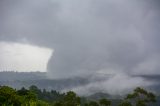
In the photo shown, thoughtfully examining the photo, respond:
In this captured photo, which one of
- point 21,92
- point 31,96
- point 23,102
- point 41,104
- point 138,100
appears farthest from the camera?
point 21,92

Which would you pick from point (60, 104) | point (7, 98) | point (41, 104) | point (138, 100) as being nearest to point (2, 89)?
point (7, 98)

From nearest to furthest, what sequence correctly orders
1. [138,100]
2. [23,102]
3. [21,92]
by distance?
[23,102] < [138,100] < [21,92]

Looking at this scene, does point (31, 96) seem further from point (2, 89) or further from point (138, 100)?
point (138, 100)

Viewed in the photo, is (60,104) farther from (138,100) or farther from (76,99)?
(138,100)

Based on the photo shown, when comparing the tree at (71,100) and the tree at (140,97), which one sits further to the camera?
the tree at (71,100)

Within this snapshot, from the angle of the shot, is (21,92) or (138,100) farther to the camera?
(21,92)

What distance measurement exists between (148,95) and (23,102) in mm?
42814

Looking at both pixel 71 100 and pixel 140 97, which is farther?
pixel 71 100

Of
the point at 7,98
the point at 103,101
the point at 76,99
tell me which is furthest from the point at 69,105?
the point at 7,98

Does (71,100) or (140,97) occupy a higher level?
(140,97)

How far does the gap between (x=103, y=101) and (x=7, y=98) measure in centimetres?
3652

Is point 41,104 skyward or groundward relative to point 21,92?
groundward

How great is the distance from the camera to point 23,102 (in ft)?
329

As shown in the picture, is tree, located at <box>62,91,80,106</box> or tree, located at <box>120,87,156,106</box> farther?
tree, located at <box>62,91,80,106</box>
